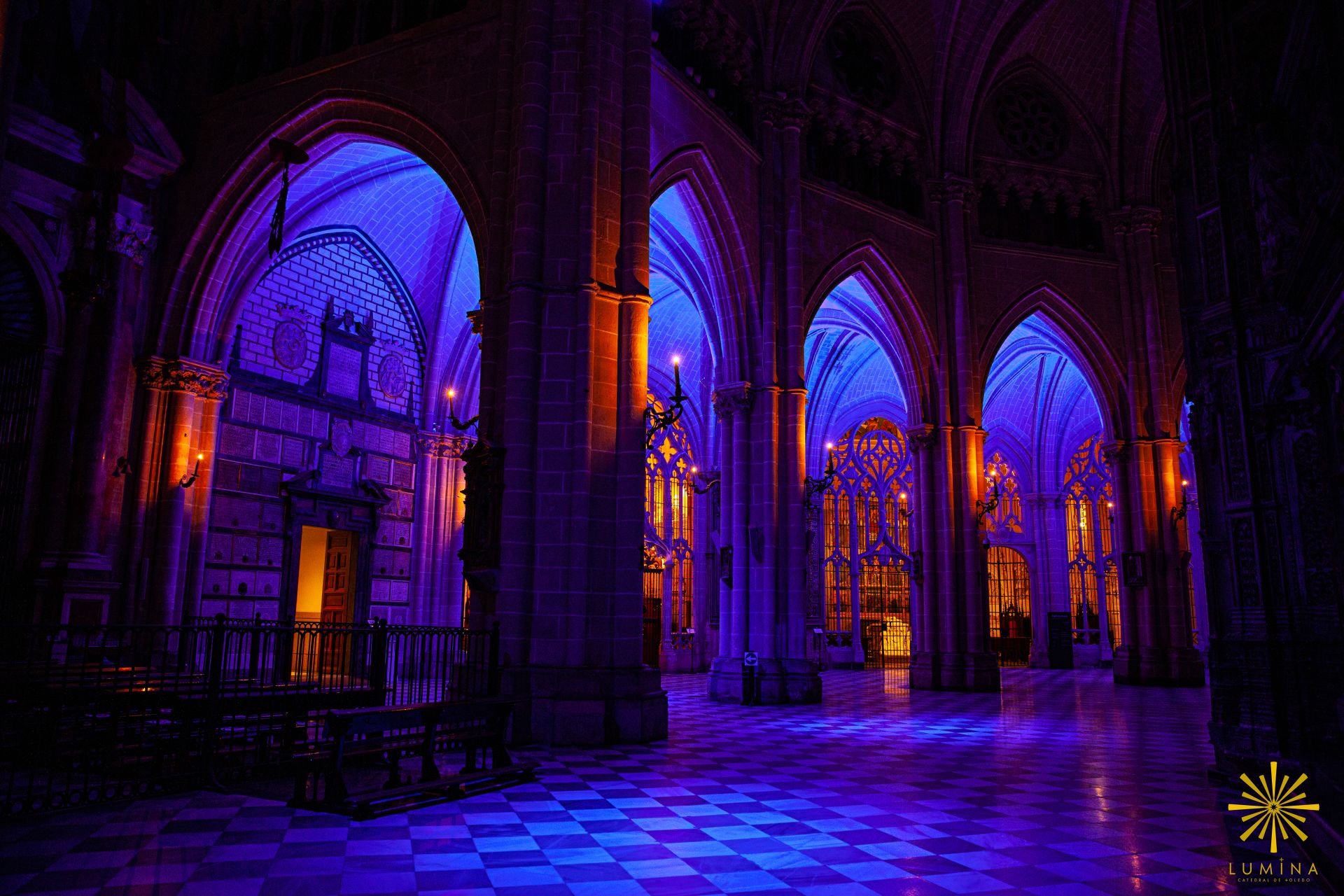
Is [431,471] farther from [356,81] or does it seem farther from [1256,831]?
[1256,831]

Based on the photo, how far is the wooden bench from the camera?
585 cm

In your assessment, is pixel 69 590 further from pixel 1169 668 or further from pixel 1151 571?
pixel 1169 668

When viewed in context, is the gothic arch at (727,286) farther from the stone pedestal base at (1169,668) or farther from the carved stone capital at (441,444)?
the stone pedestal base at (1169,668)

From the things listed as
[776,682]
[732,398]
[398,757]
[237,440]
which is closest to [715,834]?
[398,757]

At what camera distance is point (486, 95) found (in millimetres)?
11812

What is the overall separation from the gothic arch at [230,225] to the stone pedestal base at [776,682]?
1015 centimetres

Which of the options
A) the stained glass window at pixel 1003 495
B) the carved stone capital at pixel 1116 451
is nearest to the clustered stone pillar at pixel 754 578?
the carved stone capital at pixel 1116 451

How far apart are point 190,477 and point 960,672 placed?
14653 mm

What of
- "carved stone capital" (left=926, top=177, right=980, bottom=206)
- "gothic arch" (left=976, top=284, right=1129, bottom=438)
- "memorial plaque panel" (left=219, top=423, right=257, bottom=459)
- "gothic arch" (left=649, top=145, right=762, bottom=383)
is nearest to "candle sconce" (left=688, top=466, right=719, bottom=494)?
"gothic arch" (left=976, top=284, right=1129, bottom=438)

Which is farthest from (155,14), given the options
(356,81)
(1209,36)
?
(1209,36)

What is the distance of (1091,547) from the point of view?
29422mm

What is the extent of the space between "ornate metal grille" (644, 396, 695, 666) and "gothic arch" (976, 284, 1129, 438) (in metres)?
8.79

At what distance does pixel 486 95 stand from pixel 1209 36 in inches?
331

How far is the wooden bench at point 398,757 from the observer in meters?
5.85
